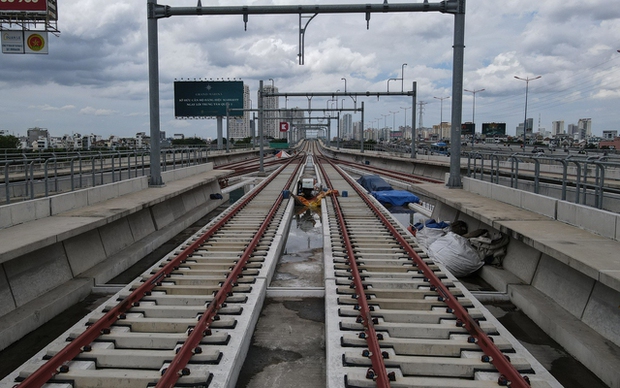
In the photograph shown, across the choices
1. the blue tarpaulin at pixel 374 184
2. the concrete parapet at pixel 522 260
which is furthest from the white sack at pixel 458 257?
the blue tarpaulin at pixel 374 184

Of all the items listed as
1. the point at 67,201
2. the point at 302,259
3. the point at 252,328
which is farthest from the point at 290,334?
the point at 67,201

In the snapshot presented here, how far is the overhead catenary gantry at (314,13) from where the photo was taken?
14.4m

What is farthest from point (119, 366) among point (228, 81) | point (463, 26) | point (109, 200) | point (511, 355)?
point (228, 81)

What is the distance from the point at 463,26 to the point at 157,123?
33.0 feet

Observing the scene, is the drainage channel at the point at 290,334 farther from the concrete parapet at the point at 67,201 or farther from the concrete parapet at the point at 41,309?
the concrete parapet at the point at 67,201

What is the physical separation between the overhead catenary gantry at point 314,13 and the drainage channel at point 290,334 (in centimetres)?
733

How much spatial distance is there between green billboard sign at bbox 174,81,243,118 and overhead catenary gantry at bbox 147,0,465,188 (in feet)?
143

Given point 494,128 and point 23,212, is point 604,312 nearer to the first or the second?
point 23,212

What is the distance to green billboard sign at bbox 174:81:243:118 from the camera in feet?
194

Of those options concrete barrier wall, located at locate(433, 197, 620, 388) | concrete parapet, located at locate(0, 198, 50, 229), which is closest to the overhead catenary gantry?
concrete parapet, located at locate(0, 198, 50, 229)

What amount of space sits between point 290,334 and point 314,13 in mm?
10556

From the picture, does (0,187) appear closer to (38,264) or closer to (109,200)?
(109,200)

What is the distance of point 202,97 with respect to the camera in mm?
59469

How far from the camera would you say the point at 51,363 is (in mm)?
5223
